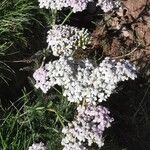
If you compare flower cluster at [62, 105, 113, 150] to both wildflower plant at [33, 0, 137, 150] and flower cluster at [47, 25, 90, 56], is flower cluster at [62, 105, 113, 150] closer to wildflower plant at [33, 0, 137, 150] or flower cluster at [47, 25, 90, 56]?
wildflower plant at [33, 0, 137, 150]

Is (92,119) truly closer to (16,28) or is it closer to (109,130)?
(109,130)

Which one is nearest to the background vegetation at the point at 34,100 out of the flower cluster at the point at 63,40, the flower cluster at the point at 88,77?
the flower cluster at the point at 63,40

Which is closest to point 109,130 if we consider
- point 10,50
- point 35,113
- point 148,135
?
point 148,135

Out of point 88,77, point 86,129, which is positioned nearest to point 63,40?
point 88,77

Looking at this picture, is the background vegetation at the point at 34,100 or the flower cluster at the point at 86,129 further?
the background vegetation at the point at 34,100

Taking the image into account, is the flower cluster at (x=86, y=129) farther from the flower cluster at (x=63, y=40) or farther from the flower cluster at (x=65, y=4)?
the flower cluster at (x=65, y=4)

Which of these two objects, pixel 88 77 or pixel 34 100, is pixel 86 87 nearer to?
pixel 88 77
